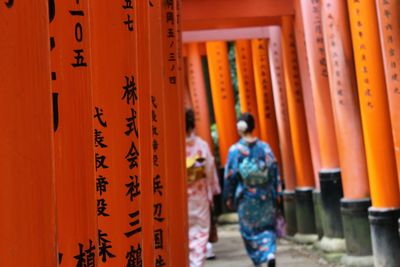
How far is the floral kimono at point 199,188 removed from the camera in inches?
333

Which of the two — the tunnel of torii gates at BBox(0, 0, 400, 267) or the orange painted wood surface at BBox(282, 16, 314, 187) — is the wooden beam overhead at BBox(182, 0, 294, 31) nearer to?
the tunnel of torii gates at BBox(0, 0, 400, 267)

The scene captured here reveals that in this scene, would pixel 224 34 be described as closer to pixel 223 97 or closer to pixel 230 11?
pixel 230 11

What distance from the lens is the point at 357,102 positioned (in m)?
8.46

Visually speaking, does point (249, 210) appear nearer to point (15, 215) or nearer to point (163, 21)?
point (163, 21)

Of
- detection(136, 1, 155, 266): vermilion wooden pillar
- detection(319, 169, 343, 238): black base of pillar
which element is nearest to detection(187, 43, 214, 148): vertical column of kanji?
detection(319, 169, 343, 238): black base of pillar

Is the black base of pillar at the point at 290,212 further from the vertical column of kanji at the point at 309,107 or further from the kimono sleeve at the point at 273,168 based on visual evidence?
the kimono sleeve at the point at 273,168

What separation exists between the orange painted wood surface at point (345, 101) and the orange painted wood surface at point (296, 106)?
232cm

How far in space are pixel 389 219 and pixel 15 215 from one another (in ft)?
17.9

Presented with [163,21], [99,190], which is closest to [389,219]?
[163,21]

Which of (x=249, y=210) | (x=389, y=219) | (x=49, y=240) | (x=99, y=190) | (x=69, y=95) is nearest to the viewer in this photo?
(x=49, y=240)

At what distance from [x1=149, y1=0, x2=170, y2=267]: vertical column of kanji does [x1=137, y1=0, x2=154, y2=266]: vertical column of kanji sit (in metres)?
0.35

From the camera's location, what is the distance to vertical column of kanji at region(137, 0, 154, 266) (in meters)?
4.36

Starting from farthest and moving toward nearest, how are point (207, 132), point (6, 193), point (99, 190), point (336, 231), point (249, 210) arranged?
point (207, 132) → point (336, 231) → point (249, 210) → point (99, 190) → point (6, 193)

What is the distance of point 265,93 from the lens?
43.7 feet
